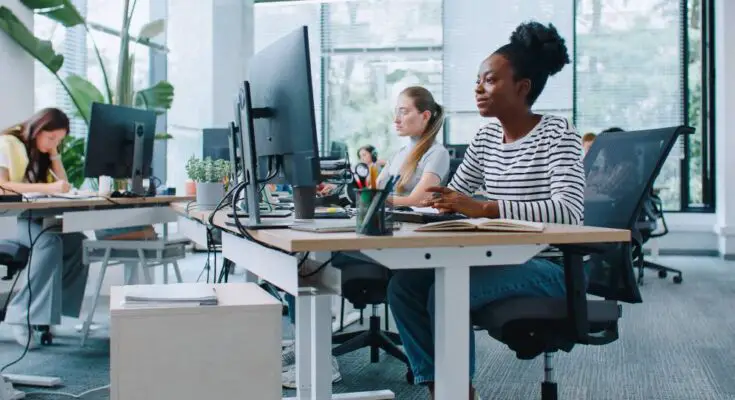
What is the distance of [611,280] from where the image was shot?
2.15 m

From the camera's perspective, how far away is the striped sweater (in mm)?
1921

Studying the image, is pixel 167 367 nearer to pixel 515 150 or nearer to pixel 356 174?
pixel 356 174

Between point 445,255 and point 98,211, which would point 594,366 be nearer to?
point 445,255

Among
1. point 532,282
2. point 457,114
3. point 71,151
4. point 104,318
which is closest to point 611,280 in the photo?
point 532,282

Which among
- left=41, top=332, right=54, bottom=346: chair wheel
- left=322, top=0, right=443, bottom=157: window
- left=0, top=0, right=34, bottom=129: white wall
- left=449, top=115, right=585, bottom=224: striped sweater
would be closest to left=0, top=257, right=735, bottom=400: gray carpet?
left=41, top=332, right=54, bottom=346: chair wheel

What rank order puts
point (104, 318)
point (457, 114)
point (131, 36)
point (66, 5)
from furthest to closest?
point (457, 114), point (131, 36), point (66, 5), point (104, 318)

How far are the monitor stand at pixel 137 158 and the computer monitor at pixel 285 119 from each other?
171 centimetres

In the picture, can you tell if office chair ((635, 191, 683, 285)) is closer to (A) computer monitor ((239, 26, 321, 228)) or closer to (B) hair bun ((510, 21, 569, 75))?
(B) hair bun ((510, 21, 569, 75))

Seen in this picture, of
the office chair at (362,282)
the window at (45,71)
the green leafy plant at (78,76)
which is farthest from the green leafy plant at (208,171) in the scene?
the window at (45,71)

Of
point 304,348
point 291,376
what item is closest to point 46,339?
point 291,376

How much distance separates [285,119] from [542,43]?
766 millimetres

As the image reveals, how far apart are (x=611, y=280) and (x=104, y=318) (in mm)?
2730

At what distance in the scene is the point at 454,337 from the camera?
1602mm

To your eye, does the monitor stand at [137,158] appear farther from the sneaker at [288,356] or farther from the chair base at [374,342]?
the chair base at [374,342]
